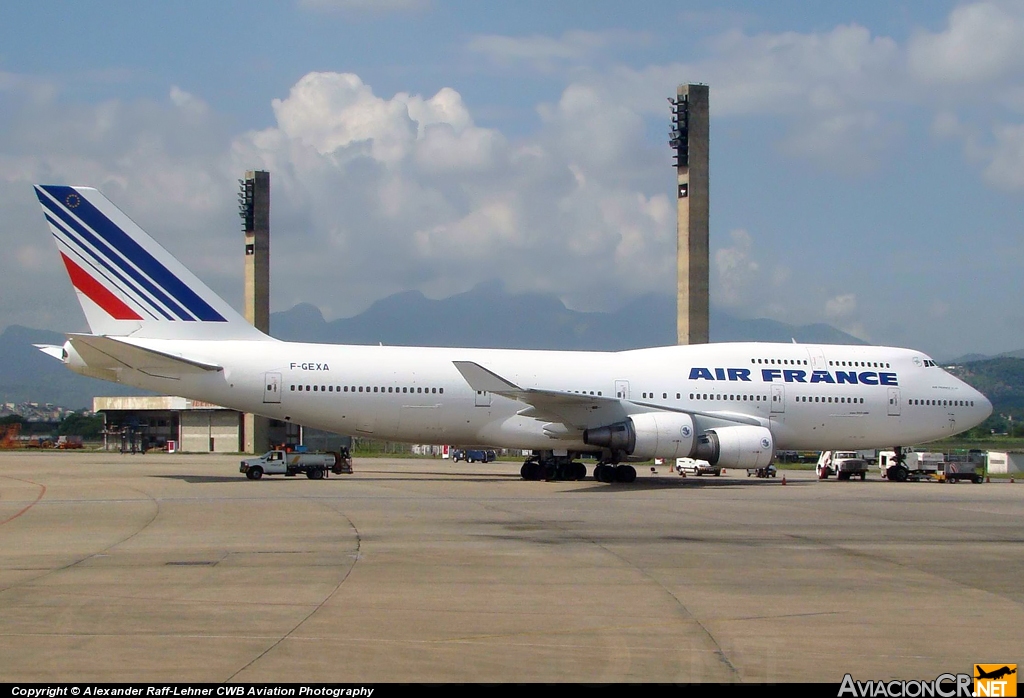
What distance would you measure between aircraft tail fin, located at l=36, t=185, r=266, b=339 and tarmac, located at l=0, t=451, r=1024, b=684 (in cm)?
892

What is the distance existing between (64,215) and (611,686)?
26.4 metres

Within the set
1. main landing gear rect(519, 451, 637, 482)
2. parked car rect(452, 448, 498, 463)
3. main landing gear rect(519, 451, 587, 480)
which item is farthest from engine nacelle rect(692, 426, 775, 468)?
parked car rect(452, 448, 498, 463)

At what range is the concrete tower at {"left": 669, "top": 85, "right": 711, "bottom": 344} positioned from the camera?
2419 inches

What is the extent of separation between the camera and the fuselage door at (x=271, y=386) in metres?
29.8

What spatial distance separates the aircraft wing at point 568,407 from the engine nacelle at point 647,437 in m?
0.82

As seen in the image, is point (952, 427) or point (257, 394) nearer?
point (257, 394)

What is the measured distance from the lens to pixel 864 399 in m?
33.2

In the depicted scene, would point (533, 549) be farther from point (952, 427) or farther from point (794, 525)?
point (952, 427)

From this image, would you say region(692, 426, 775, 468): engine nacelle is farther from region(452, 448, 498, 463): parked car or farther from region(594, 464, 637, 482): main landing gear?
region(452, 448, 498, 463): parked car

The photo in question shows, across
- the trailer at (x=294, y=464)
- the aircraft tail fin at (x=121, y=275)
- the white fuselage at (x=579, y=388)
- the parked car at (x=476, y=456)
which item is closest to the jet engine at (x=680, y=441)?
the white fuselage at (x=579, y=388)

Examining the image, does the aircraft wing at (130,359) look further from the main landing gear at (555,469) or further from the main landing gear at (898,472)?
the main landing gear at (898,472)

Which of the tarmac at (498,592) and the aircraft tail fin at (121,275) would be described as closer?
the tarmac at (498,592)

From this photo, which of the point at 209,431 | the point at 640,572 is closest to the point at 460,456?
the point at 209,431

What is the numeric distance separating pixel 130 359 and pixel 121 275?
9.47ft
